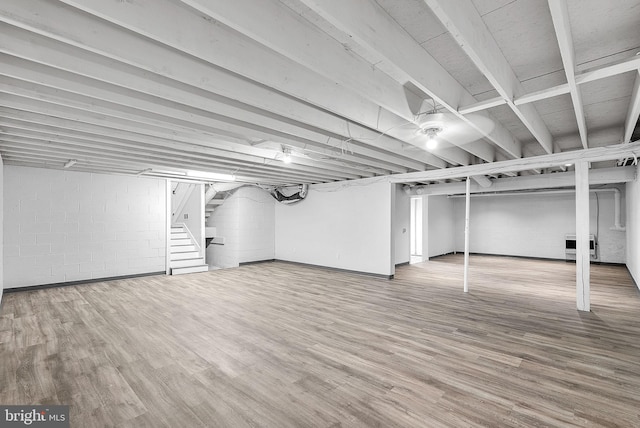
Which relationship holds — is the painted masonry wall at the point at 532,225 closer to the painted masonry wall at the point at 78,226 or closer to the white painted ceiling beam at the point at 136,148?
the white painted ceiling beam at the point at 136,148

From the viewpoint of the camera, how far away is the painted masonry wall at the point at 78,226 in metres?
5.23

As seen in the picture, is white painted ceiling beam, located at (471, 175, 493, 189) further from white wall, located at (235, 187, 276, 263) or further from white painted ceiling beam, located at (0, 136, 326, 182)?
white wall, located at (235, 187, 276, 263)

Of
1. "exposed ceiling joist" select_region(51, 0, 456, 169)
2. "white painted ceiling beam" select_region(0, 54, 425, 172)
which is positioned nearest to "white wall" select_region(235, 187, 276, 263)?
"white painted ceiling beam" select_region(0, 54, 425, 172)

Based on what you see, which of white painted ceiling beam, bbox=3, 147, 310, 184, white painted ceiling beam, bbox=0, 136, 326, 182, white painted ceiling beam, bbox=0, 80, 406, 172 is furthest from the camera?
white painted ceiling beam, bbox=3, 147, 310, 184

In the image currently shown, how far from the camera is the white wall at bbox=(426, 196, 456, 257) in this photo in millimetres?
9335

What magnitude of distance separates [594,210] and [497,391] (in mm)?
9047

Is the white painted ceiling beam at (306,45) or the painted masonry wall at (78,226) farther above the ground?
the white painted ceiling beam at (306,45)

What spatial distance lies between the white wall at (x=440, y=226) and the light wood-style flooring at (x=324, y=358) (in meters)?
4.45

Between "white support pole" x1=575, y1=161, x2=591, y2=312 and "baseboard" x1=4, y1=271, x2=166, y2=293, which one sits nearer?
"white support pole" x1=575, y1=161, x2=591, y2=312

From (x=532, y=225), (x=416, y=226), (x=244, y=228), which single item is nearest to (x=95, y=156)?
(x=244, y=228)

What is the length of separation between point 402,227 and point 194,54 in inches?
280

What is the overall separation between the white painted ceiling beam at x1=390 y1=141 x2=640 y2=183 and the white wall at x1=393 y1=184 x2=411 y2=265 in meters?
1.95

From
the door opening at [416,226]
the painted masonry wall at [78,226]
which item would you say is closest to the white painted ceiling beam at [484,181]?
the door opening at [416,226]

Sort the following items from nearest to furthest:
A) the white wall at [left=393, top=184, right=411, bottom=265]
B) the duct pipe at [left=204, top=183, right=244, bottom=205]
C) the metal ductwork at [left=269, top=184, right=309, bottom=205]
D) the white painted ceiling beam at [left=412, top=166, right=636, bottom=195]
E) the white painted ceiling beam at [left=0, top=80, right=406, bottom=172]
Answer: the white painted ceiling beam at [left=0, top=80, right=406, bottom=172]
the white painted ceiling beam at [left=412, top=166, right=636, bottom=195]
the duct pipe at [left=204, top=183, right=244, bottom=205]
the white wall at [left=393, top=184, right=411, bottom=265]
the metal ductwork at [left=269, top=184, right=309, bottom=205]
